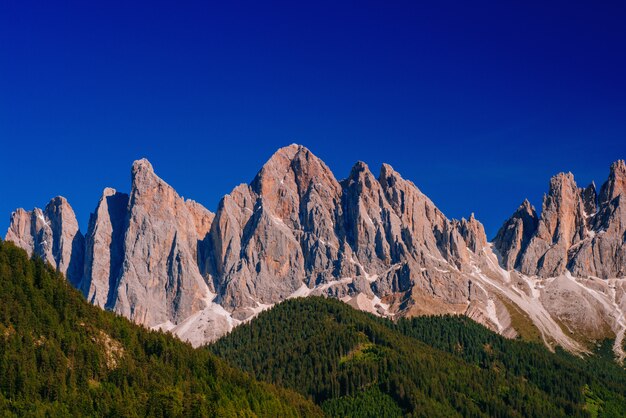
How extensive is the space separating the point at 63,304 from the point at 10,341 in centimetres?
2028

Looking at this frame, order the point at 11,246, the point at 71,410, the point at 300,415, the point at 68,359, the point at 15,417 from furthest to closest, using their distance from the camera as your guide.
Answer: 1. the point at 300,415
2. the point at 11,246
3. the point at 68,359
4. the point at 71,410
5. the point at 15,417

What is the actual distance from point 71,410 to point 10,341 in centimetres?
1686

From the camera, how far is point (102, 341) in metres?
162

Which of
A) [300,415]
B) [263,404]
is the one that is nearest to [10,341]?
[263,404]

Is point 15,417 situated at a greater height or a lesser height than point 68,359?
lesser

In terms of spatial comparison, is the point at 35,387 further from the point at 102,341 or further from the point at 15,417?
the point at 102,341

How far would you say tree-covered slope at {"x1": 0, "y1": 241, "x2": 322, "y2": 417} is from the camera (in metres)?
141

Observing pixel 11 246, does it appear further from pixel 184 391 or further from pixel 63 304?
pixel 184 391

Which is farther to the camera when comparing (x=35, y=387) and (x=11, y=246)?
(x=11, y=246)

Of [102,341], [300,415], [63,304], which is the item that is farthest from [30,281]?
[300,415]

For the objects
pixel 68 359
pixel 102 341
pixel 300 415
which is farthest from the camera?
pixel 300 415

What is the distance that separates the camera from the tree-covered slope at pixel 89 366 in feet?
463

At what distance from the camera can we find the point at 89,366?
500ft

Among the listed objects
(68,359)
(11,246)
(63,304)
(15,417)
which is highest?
(11,246)
